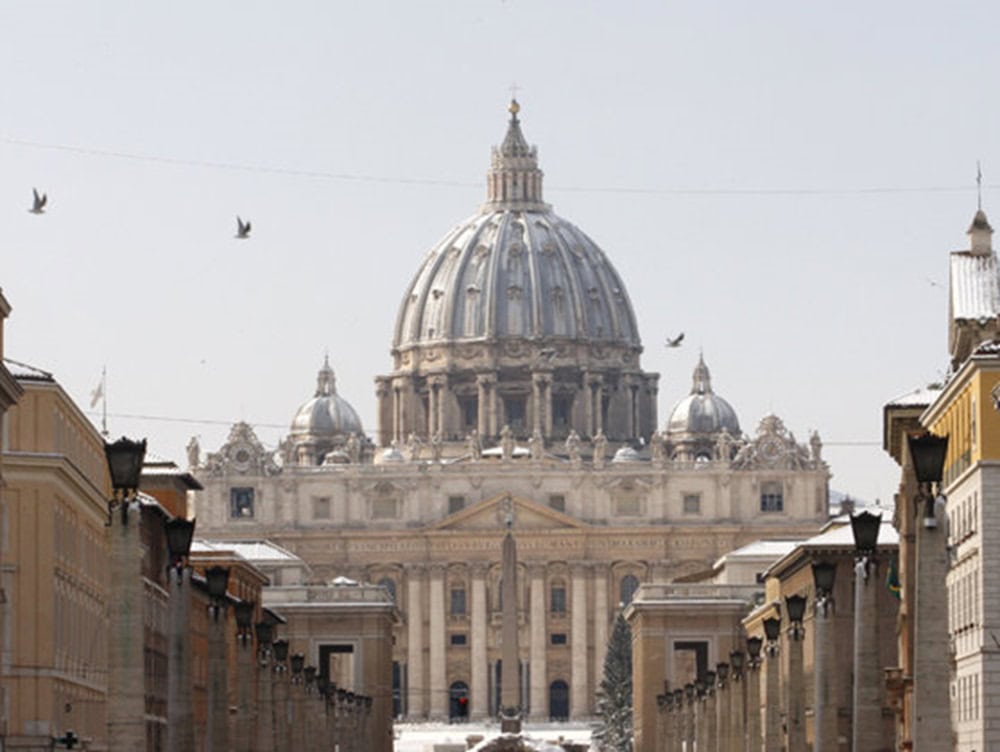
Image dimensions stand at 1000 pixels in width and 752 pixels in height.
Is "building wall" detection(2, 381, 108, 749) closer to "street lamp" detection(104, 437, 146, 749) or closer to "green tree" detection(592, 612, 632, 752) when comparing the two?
"street lamp" detection(104, 437, 146, 749)

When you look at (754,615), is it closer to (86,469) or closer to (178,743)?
(86,469)

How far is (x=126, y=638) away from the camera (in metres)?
42.7

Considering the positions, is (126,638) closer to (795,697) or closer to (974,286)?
(795,697)

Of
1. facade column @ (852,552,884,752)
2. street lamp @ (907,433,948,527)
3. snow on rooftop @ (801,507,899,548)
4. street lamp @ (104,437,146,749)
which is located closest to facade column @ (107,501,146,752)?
street lamp @ (104,437,146,749)

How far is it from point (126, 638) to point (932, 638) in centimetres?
981

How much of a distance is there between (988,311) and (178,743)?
94.6 feet

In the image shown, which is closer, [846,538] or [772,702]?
[772,702]

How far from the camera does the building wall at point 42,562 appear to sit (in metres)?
62.8

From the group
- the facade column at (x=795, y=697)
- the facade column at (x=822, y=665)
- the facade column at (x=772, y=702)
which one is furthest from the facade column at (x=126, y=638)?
the facade column at (x=772, y=702)

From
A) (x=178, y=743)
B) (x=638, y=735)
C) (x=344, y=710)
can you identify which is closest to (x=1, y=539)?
(x=178, y=743)

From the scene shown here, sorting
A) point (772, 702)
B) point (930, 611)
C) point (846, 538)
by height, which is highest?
point (846, 538)

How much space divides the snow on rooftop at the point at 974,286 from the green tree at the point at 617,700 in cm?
8344

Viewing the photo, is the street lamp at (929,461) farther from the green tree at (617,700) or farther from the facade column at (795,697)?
the green tree at (617,700)

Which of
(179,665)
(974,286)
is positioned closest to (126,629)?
(179,665)
